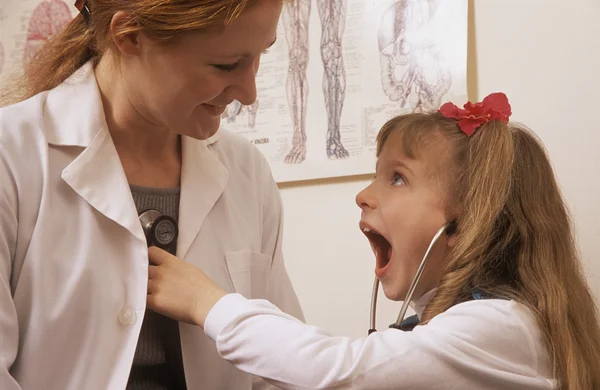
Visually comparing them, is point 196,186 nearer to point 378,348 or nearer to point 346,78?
point 378,348

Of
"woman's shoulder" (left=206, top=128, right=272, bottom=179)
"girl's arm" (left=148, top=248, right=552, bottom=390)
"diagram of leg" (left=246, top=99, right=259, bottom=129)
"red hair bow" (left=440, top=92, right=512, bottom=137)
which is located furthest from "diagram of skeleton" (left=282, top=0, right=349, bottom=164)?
"girl's arm" (left=148, top=248, right=552, bottom=390)

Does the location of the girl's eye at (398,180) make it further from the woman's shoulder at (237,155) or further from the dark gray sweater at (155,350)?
the dark gray sweater at (155,350)

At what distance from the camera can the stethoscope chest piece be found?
131cm

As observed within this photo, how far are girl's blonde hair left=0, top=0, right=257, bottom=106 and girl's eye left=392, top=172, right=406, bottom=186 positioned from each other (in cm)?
49

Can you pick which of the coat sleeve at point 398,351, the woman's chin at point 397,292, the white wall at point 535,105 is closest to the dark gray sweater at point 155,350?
the coat sleeve at point 398,351

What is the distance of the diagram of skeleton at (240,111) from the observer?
214 cm

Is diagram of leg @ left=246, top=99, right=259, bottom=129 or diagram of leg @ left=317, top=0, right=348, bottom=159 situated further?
diagram of leg @ left=246, top=99, right=259, bottom=129

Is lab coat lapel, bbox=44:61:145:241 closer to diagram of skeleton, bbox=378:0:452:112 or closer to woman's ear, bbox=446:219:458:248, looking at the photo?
woman's ear, bbox=446:219:458:248

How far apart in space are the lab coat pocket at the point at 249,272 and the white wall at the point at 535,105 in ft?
1.60

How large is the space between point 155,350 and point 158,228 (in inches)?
8.3

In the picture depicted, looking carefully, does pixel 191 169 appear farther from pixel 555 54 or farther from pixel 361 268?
pixel 555 54

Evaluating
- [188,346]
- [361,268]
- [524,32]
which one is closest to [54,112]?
[188,346]

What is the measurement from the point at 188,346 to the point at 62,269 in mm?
264

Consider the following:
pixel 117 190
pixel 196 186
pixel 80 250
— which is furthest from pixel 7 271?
pixel 196 186
